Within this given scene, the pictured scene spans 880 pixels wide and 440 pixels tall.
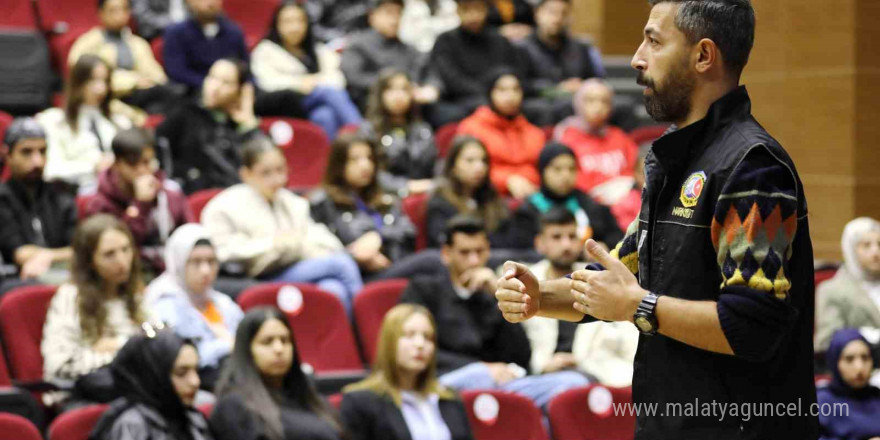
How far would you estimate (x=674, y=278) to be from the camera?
2084 millimetres

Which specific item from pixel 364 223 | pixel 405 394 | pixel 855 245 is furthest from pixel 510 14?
pixel 405 394

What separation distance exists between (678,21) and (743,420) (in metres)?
0.67

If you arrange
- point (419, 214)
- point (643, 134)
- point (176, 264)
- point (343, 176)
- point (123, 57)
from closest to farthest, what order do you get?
point (176, 264) < point (343, 176) < point (419, 214) < point (123, 57) < point (643, 134)

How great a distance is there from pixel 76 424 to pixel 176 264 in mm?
920

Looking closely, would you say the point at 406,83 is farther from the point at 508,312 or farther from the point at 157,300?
the point at 508,312

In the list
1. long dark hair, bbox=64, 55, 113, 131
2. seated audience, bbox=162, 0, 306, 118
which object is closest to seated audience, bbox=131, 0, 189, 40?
seated audience, bbox=162, 0, 306, 118

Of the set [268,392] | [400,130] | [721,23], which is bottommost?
[268,392]

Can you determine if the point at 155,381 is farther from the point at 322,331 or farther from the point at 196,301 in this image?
the point at 322,331

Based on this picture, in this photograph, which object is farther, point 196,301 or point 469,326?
point 469,326

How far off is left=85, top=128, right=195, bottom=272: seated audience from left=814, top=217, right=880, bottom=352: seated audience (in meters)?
2.93

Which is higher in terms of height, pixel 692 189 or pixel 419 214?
pixel 692 189

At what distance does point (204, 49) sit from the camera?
6.76 meters

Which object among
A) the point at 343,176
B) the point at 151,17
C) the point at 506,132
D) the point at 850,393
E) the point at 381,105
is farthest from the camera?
the point at 151,17

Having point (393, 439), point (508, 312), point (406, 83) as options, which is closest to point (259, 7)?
point (406, 83)
